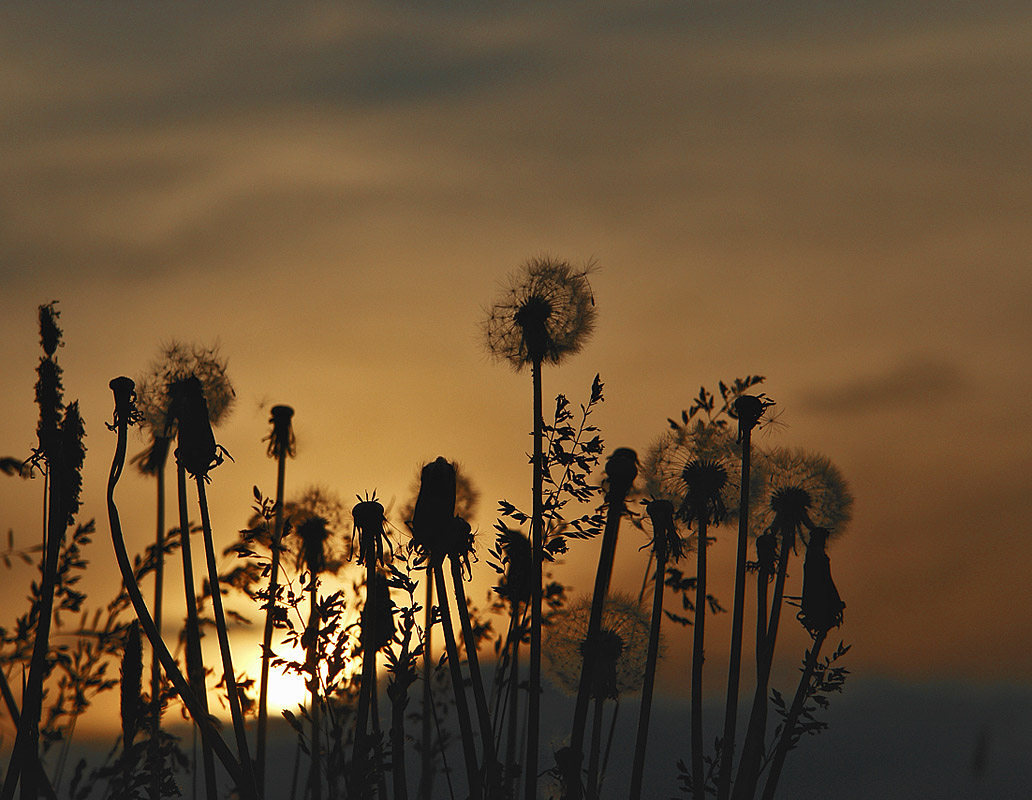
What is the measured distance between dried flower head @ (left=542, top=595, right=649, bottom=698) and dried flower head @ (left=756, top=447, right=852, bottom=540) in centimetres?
136

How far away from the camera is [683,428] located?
8.30 m

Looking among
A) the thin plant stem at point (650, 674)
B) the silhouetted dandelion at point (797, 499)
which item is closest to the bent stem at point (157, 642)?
the thin plant stem at point (650, 674)

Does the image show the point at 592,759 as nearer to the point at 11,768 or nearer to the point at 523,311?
the point at 523,311

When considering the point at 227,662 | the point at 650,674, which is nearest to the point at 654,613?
the point at 650,674

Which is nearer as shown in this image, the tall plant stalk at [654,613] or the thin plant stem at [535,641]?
the thin plant stem at [535,641]

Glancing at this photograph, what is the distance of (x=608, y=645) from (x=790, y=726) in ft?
10.7

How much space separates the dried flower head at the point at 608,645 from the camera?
396 inches

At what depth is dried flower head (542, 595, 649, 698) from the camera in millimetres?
10070

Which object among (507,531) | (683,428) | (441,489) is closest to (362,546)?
(441,489)

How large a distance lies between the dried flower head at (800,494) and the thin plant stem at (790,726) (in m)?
2.04

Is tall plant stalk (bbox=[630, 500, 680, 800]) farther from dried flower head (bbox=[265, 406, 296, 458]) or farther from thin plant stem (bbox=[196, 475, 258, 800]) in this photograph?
dried flower head (bbox=[265, 406, 296, 458])

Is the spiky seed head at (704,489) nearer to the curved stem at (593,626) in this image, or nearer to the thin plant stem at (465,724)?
the curved stem at (593,626)

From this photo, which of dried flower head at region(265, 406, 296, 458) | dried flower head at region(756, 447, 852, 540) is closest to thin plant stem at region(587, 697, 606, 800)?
dried flower head at region(756, 447, 852, 540)

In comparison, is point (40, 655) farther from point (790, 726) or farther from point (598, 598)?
point (790, 726)
